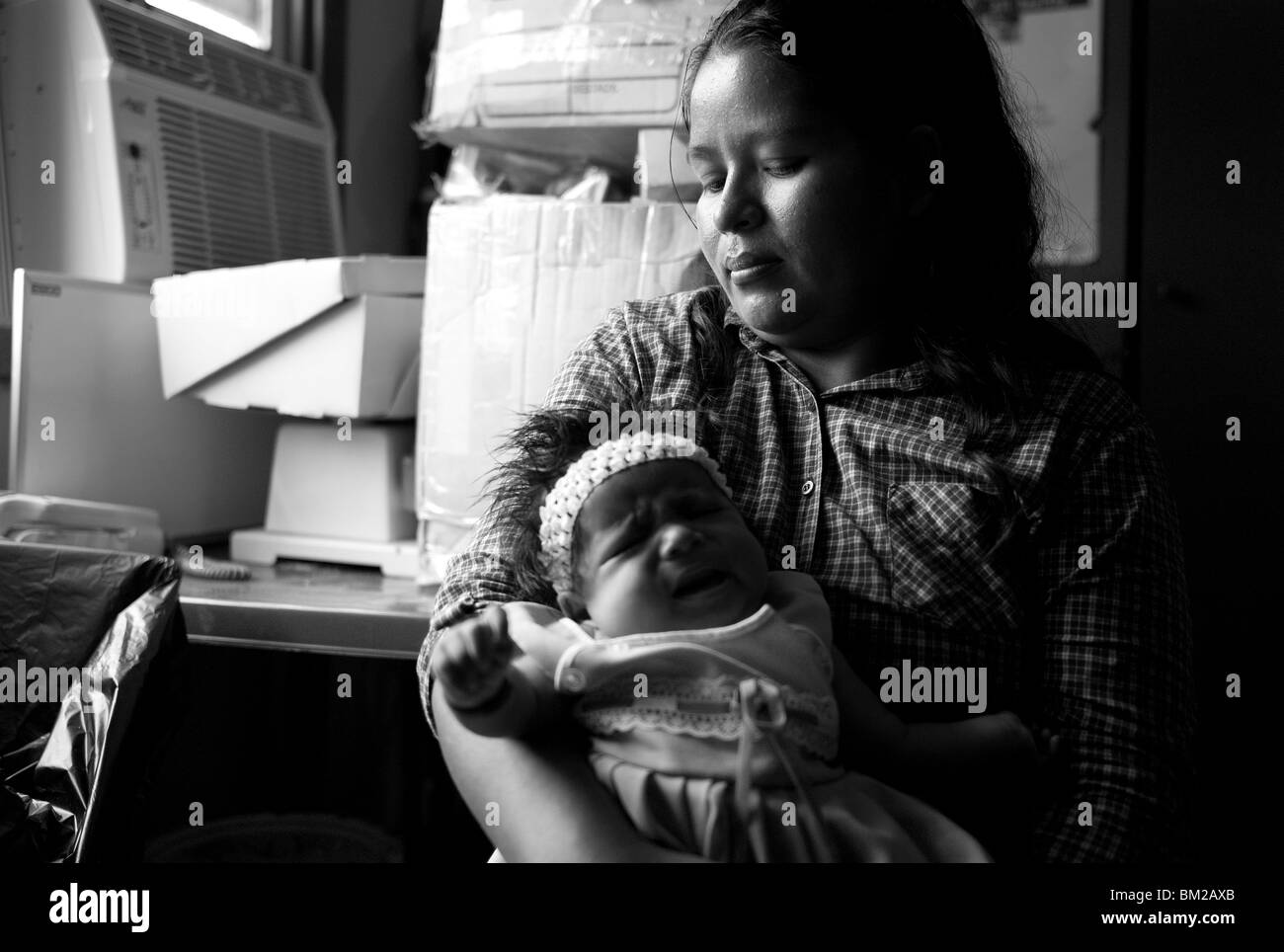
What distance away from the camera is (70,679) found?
3.79ft

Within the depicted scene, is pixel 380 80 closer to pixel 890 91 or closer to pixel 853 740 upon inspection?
pixel 890 91

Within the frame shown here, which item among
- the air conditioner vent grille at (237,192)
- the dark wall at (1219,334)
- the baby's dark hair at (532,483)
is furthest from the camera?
the air conditioner vent grille at (237,192)

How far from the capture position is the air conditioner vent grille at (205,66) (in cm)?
172

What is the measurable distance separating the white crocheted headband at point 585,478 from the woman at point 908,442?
8 centimetres

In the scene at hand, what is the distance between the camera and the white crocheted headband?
82 centimetres

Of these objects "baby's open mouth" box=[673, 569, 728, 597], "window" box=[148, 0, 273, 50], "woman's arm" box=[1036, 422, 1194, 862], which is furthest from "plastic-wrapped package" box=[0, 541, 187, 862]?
"window" box=[148, 0, 273, 50]

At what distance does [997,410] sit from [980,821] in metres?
0.34

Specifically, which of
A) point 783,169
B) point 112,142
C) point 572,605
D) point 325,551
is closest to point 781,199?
point 783,169

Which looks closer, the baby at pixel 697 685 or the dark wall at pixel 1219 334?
the baby at pixel 697 685

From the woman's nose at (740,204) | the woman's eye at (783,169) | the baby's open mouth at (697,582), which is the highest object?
the woman's eye at (783,169)

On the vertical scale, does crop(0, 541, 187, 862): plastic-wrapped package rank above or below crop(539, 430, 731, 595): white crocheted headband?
below

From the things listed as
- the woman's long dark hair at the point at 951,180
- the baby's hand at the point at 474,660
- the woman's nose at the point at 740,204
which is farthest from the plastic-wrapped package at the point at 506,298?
the baby's hand at the point at 474,660

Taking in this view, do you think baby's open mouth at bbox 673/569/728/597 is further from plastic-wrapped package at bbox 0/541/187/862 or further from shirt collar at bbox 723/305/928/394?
plastic-wrapped package at bbox 0/541/187/862

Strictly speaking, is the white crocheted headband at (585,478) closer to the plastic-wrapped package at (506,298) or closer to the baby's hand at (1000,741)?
the baby's hand at (1000,741)
